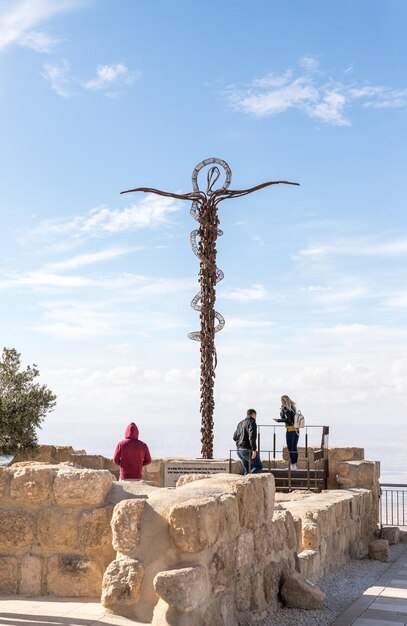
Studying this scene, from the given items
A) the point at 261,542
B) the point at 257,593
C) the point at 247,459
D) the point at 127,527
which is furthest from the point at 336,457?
the point at 127,527

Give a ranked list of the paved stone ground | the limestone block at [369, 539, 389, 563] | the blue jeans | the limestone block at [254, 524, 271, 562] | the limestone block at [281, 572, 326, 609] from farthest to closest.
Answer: the blue jeans
the limestone block at [369, 539, 389, 563]
the limestone block at [281, 572, 326, 609]
the paved stone ground
the limestone block at [254, 524, 271, 562]

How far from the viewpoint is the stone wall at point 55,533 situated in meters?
5.63

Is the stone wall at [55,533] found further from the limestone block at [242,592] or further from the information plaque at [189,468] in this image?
the information plaque at [189,468]

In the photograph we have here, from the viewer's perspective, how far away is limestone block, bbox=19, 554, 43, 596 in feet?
18.5

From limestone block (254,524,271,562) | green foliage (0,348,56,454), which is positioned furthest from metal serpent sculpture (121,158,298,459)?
limestone block (254,524,271,562)

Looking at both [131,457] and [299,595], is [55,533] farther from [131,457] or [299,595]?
[131,457]

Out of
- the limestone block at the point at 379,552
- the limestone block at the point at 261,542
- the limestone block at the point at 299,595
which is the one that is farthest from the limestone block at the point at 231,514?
the limestone block at the point at 379,552

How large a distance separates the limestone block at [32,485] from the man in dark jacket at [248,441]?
21.8 feet

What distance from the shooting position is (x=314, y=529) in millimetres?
8758

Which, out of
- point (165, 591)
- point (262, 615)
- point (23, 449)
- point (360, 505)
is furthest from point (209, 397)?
point (165, 591)

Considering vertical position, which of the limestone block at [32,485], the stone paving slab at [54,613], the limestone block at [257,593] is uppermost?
the limestone block at [32,485]

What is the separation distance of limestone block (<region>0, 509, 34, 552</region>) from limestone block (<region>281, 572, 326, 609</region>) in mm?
2432

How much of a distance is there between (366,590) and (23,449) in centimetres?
1161

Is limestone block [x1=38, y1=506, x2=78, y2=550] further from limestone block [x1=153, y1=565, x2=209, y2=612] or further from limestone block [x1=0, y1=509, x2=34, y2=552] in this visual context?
limestone block [x1=153, y1=565, x2=209, y2=612]
